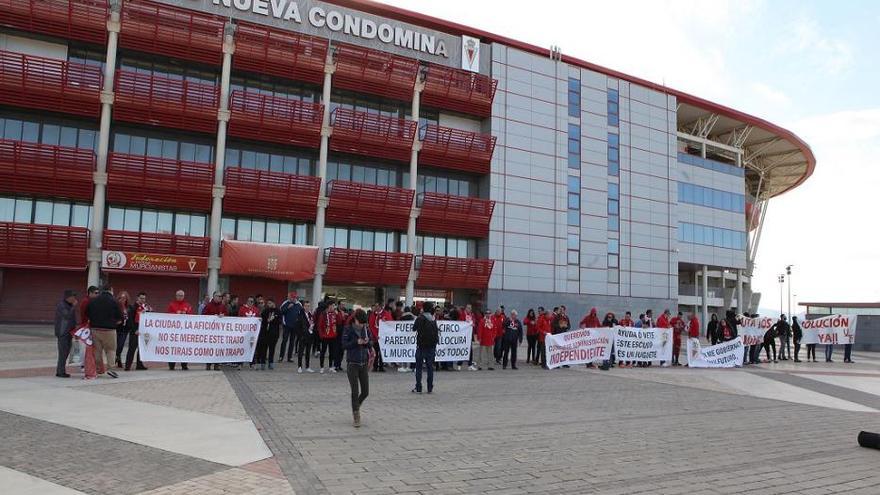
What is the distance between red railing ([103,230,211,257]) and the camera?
3077 centimetres

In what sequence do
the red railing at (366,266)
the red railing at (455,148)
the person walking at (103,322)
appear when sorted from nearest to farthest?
the person walking at (103,322)
the red railing at (366,266)
the red railing at (455,148)

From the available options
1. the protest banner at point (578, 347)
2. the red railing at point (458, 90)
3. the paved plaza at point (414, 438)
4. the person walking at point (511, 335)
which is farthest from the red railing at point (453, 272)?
the paved plaza at point (414, 438)

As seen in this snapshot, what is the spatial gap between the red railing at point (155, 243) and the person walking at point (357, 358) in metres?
24.7

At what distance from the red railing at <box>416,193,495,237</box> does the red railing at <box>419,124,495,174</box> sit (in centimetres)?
245

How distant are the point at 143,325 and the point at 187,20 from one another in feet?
75.7

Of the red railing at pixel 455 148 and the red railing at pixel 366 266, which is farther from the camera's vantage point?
the red railing at pixel 455 148

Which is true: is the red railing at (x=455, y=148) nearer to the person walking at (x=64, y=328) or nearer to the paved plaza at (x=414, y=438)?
the paved plaza at (x=414, y=438)

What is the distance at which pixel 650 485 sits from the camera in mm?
6504

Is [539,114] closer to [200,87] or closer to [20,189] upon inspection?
[200,87]

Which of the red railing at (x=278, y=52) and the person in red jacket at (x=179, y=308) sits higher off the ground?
the red railing at (x=278, y=52)

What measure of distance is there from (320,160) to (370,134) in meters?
3.38

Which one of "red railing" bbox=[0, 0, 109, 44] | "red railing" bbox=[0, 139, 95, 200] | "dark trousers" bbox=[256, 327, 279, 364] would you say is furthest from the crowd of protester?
"red railing" bbox=[0, 0, 109, 44]

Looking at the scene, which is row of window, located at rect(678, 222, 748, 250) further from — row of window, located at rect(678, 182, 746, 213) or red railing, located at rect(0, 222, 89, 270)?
red railing, located at rect(0, 222, 89, 270)

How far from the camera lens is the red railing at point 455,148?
38688 millimetres
